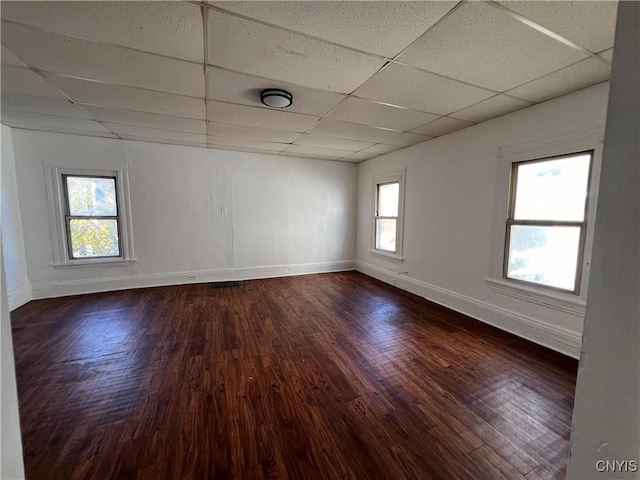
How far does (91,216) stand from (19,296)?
1363 mm

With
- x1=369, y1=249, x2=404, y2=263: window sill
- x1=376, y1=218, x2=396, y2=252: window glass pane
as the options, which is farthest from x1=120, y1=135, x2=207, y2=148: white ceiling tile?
x1=369, y1=249, x2=404, y2=263: window sill

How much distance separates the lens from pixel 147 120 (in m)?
3.14

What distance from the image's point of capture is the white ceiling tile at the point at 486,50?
149 cm

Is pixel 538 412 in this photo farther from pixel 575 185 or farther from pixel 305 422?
pixel 575 185

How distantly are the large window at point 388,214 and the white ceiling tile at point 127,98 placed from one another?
126 inches

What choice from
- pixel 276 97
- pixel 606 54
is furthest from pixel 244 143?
pixel 606 54

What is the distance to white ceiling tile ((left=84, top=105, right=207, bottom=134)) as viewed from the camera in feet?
9.45

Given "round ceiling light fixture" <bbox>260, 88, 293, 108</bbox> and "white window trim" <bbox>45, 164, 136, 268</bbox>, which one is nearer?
"round ceiling light fixture" <bbox>260, 88, 293, 108</bbox>

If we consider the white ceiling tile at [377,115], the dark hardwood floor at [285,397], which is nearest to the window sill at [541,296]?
the dark hardwood floor at [285,397]

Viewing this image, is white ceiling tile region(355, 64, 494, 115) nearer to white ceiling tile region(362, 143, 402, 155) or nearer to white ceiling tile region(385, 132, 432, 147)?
white ceiling tile region(385, 132, 432, 147)

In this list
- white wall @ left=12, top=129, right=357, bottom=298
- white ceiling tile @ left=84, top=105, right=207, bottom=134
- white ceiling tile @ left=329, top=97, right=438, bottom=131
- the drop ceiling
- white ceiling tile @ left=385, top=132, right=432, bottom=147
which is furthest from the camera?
white wall @ left=12, top=129, right=357, bottom=298

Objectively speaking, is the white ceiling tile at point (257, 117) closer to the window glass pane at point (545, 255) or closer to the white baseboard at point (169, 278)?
the window glass pane at point (545, 255)

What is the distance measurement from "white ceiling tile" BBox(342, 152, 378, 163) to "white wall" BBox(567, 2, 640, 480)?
174 inches

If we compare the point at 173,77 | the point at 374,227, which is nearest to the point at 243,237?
the point at 374,227
